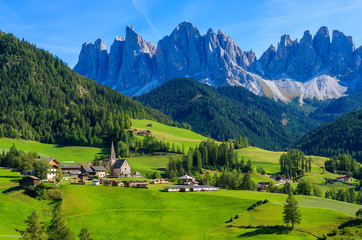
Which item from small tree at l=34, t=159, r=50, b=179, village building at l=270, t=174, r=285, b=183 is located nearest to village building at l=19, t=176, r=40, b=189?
small tree at l=34, t=159, r=50, b=179

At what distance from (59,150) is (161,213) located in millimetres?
115680

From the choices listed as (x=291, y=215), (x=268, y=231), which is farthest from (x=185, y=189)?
(x=291, y=215)

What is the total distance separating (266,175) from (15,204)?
142429mm

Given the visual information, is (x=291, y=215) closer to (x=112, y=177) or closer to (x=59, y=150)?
(x=112, y=177)

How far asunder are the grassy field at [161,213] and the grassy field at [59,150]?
69.1 meters

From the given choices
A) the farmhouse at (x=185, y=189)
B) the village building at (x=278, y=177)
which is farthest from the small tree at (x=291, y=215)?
the village building at (x=278, y=177)

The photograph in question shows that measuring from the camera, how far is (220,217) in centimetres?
9100

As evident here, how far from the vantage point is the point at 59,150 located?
7466 inches

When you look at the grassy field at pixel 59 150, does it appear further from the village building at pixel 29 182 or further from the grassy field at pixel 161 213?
the village building at pixel 29 182

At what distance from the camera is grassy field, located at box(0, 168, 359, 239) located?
258 ft

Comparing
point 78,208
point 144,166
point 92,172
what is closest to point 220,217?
point 78,208

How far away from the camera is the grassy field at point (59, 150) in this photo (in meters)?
175

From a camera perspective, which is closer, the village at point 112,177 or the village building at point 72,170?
the village at point 112,177

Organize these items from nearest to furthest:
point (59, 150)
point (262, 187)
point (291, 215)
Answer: point (291, 215)
point (262, 187)
point (59, 150)
